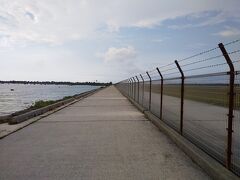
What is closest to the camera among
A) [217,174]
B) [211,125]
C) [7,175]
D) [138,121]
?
[217,174]

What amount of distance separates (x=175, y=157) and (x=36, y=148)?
3117mm

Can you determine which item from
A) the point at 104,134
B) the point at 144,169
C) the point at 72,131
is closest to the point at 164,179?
the point at 144,169

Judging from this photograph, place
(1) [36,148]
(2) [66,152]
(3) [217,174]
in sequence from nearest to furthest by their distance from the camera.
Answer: (3) [217,174]
(2) [66,152]
(1) [36,148]

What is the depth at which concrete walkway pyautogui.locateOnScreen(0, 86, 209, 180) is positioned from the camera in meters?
6.18

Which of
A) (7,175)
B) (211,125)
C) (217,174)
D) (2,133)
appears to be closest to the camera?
(217,174)

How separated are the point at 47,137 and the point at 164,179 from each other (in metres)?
5.03

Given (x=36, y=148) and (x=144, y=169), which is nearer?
(x=144, y=169)

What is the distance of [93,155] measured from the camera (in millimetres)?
7684

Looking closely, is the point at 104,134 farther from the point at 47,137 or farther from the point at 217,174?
the point at 217,174

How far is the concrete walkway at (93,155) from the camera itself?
6.18 metres

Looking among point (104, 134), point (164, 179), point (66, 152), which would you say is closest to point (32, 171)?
point (66, 152)

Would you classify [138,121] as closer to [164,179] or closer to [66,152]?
[66,152]

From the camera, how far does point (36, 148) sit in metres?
8.54

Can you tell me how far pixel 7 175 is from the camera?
6129mm
